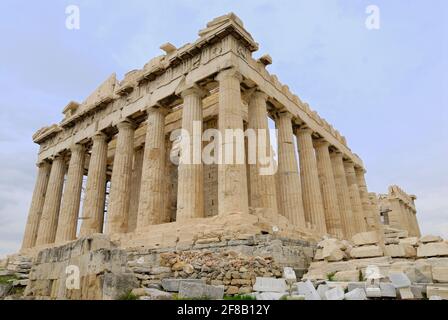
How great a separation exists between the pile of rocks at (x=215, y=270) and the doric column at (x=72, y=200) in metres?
15.0

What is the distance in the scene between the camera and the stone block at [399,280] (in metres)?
6.55

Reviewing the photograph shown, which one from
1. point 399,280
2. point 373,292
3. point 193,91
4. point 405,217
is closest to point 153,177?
point 193,91

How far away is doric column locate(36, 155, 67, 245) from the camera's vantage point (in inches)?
928

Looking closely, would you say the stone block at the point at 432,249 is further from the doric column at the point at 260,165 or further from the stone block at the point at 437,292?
the doric column at the point at 260,165

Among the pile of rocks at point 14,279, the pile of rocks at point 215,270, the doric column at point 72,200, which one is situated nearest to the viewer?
the pile of rocks at point 215,270

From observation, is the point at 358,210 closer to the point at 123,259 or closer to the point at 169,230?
the point at 169,230

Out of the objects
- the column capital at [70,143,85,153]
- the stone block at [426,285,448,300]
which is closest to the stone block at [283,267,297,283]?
the stone block at [426,285,448,300]

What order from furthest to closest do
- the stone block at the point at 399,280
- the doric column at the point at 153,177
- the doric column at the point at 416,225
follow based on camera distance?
the doric column at the point at 416,225 → the doric column at the point at 153,177 → the stone block at the point at 399,280

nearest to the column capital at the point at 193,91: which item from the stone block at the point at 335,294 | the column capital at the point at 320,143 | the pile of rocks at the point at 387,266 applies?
the pile of rocks at the point at 387,266

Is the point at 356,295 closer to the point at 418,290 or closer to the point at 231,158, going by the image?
the point at 418,290

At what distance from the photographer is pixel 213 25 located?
16.4 metres

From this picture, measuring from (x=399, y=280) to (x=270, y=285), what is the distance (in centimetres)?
268

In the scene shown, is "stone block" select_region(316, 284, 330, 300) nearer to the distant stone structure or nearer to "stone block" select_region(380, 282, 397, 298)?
"stone block" select_region(380, 282, 397, 298)
